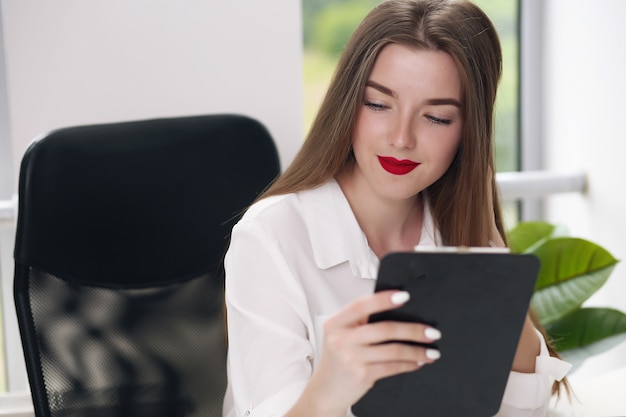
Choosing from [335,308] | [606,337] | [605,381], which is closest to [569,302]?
[606,337]

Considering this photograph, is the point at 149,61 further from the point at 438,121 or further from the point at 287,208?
the point at 438,121

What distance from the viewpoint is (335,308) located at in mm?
1289

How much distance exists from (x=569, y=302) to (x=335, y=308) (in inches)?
28.8

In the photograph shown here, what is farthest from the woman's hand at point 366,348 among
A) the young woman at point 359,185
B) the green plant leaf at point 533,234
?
the green plant leaf at point 533,234

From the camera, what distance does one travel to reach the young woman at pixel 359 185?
3.93ft

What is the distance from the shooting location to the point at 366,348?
889 millimetres

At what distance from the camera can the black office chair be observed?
4.26 feet

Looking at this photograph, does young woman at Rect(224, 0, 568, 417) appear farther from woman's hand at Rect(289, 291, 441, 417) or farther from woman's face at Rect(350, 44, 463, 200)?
woman's hand at Rect(289, 291, 441, 417)

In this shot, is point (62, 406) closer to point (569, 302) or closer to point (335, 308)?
point (335, 308)

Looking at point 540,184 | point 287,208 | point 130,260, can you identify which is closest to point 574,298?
point 540,184

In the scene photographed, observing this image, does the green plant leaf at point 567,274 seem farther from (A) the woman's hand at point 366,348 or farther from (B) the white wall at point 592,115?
(A) the woman's hand at point 366,348

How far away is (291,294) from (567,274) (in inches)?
33.5

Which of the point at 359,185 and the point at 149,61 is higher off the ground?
the point at 149,61

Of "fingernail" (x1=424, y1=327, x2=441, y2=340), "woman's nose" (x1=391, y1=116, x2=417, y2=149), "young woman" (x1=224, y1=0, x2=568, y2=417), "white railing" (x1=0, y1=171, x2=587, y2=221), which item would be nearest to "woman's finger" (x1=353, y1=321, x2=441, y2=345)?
"fingernail" (x1=424, y1=327, x2=441, y2=340)
